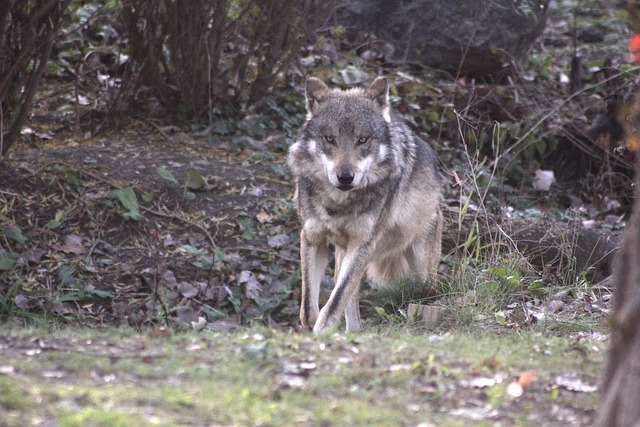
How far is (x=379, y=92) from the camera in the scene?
23.3 ft

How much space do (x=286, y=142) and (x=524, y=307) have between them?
155 inches

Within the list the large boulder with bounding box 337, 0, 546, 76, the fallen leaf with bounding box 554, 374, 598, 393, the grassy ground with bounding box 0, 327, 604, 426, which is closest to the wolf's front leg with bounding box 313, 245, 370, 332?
the grassy ground with bounding box 0, 327, 604, 426

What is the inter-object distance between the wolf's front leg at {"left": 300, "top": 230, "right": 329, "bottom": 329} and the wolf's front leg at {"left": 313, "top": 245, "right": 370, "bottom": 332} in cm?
16

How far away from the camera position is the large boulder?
1152 cm

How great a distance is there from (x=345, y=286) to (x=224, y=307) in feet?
4.53

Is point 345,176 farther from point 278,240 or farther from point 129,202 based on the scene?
point 129,202

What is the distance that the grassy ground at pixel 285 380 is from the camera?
338 centimetres

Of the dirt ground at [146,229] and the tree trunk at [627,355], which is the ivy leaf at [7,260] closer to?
the dirt ground at [146,229]

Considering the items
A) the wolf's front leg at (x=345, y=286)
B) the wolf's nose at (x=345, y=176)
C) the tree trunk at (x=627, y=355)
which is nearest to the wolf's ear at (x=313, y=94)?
the wolf's nose at (x=345, y=176)

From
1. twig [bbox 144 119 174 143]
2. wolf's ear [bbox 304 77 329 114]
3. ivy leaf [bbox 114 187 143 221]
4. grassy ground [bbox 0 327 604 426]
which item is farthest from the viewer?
twig [bbox 144 119 174 143]

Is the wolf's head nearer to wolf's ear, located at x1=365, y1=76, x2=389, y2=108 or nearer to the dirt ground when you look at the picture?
wolf's ear, located at x1=365, y1=76, x2=389, y2=108

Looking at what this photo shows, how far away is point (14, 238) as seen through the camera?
729 centimetres

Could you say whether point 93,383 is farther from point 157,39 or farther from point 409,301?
point 157,39

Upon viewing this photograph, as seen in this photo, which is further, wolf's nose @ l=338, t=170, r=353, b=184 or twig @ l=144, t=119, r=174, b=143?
twig @ l=144, t=119, r=174, b=143
